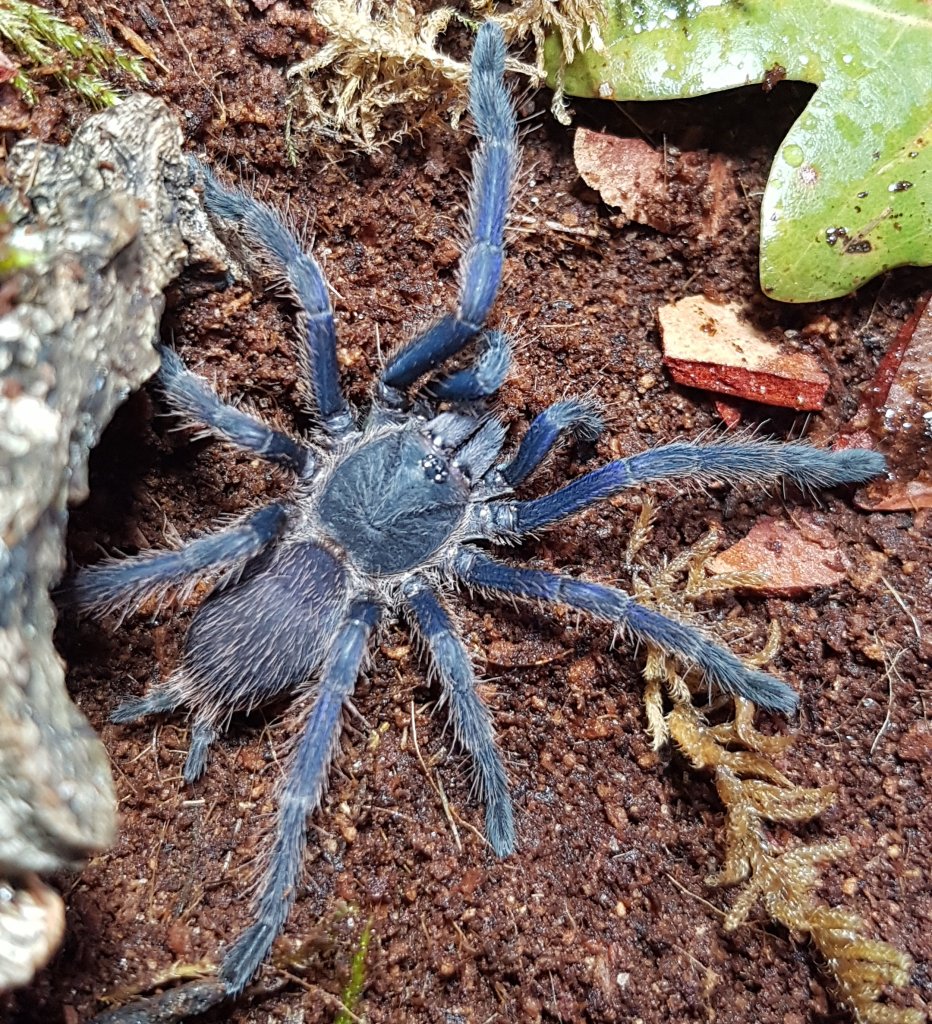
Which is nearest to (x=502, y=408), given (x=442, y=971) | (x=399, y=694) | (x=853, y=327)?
(x=399, y=694)

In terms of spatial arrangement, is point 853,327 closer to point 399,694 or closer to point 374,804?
point 399,694

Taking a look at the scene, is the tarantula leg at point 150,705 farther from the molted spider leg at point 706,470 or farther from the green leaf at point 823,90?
the green leaf at point 823,90

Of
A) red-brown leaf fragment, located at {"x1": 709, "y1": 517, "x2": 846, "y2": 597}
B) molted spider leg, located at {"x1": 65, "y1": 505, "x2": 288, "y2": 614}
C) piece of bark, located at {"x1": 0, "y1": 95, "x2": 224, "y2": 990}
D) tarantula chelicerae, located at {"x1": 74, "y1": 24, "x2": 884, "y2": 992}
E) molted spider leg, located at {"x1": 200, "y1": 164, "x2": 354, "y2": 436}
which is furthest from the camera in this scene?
red-brown leaf fragment, located at {"x1": 709, "y1": 517, "x2": 846, "y2": 597}

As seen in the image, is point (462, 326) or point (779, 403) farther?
point (779, 403)

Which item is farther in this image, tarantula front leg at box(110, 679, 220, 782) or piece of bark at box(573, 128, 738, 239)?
piece of bark at box(573, 128, 738, 239)

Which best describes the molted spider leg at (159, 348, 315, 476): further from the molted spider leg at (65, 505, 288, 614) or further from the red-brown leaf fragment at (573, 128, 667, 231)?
the red-brown leaf fragment at (573, 128, 667, 231)

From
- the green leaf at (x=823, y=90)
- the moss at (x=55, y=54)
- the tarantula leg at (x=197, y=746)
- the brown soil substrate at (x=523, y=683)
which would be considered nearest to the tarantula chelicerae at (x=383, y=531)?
the tarantula leg at (x=197, y=746)

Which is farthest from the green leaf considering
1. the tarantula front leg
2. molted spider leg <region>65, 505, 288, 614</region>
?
the tarantula front leg
